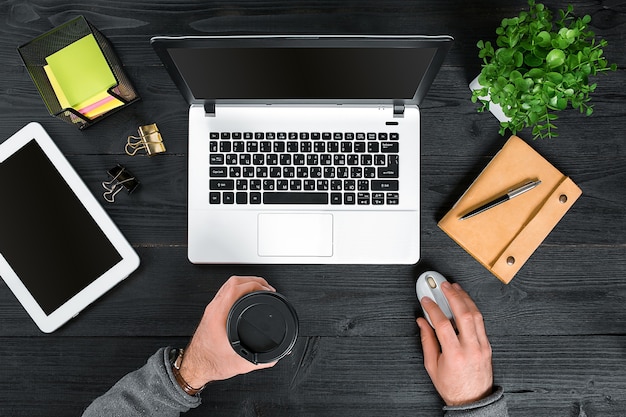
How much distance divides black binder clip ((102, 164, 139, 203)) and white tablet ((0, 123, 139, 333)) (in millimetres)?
39

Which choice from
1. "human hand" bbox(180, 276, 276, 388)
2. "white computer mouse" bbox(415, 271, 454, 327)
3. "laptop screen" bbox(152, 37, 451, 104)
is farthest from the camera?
"white computer mouse" bbox(415, 271, 454, 327)

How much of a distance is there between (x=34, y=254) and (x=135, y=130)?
1.00 feet

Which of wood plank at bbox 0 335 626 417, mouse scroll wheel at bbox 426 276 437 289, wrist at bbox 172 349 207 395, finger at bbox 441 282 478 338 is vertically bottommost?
wood plank at bbox 0 335 626 417

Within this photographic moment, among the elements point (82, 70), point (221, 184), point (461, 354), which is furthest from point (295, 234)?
point (82, 70)

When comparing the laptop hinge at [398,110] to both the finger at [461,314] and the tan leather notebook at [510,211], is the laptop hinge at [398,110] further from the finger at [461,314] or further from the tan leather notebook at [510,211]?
the finger at [461,314]

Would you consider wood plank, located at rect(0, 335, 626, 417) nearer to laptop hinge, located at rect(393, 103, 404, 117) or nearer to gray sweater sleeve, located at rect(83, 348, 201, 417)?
gray sweater sleeve, located at rect(83, 348, 201, 417)

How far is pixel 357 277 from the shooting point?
1.01m

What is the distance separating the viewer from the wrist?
91 cm

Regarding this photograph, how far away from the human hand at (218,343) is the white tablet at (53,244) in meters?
0.21

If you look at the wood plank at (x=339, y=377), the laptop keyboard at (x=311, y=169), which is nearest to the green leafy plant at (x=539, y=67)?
Result: the laptop keyboard at (x=311, y=169)

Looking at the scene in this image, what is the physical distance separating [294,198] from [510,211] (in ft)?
1.36

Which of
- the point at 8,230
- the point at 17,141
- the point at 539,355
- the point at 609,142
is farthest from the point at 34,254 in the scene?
the point at 609,142

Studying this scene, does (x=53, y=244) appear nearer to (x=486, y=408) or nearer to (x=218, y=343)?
(x=218, y=343)

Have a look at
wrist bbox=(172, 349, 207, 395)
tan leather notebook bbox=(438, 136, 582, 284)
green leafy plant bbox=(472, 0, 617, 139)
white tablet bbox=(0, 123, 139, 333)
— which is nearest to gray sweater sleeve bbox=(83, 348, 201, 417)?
wrist bbox=(172, 349, 207, 395)
